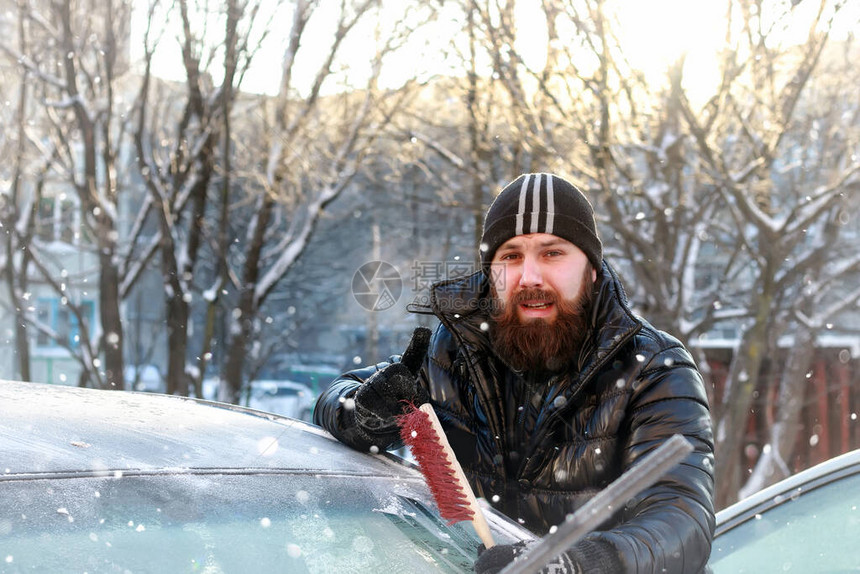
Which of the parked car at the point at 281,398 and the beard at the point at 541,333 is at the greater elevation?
the beard at the point at 541,333

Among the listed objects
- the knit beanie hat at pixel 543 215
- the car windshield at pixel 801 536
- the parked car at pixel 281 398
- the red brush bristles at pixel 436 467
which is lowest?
the parked car at pixel 281 398

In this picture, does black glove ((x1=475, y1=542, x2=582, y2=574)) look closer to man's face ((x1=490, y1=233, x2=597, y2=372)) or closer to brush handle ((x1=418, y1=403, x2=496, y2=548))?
brush handle ((x1=418, y1=403, x2=496, y2=548))

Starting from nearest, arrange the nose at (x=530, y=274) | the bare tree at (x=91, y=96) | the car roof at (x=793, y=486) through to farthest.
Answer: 1. the nose at (x=530, y=274)
2. the car roof at (x=793, y=486)
3. the bare tree at (x=91, y=96)

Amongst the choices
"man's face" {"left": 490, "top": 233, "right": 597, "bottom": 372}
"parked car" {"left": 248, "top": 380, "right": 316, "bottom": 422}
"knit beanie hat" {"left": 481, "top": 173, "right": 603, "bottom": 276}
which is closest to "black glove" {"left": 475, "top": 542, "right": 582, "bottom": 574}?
"man's face" {"left": 490, "top": 233, "right": 597, "bottom": 372}

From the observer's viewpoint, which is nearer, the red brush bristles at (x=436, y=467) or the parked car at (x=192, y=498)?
the parked car at (x=192, y=498)

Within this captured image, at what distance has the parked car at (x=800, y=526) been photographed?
256 cm

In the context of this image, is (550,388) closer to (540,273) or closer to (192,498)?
(540,273)

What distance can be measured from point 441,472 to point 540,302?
782mm

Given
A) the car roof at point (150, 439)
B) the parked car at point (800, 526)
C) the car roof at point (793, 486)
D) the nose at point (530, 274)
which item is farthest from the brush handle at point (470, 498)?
the car roof at point (793, 486)

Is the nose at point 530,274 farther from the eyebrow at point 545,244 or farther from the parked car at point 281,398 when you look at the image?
the parked car at point 281,398

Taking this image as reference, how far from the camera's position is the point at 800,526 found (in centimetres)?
271

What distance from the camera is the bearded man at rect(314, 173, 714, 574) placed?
6.37ft

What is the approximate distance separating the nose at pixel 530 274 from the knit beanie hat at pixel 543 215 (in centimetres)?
9
